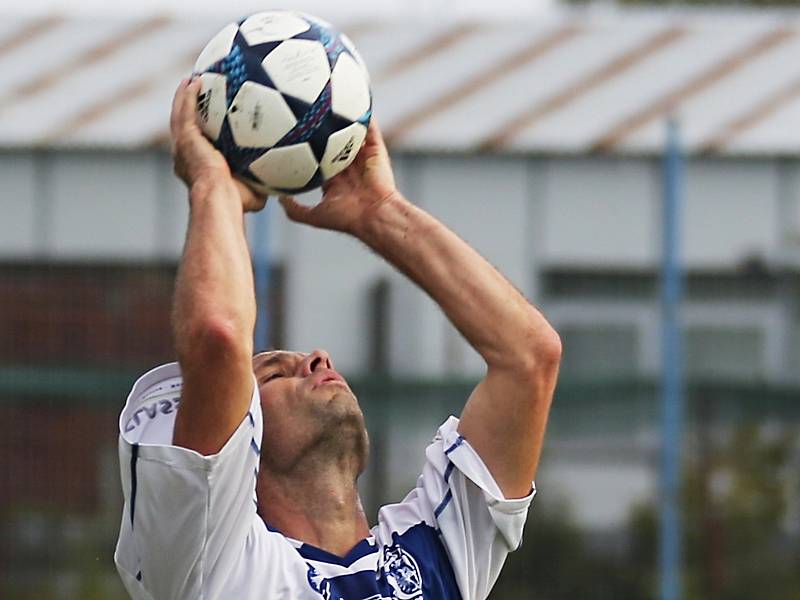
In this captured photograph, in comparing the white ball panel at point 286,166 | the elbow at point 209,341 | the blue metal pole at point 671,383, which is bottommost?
the blue metal pole at point 671,383

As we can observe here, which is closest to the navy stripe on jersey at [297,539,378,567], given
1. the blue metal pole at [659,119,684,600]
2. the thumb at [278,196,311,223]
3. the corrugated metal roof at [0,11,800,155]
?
the thumb at [278,196,311,223]

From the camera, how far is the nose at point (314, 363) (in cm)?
361

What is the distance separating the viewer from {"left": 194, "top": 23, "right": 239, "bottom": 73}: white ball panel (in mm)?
3617

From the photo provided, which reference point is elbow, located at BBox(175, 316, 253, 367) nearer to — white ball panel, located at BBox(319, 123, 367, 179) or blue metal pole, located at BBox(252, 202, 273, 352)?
white ball panel, located at BBox(319, 123, 367, 179)

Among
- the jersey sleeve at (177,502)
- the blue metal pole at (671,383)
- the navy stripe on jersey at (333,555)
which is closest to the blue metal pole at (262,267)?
the blue metal pole at (671,383)

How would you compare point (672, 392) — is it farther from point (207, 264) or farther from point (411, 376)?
point (207, 264)

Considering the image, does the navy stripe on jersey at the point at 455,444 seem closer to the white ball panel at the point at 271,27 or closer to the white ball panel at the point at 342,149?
the white ball panel at the point at 342,149

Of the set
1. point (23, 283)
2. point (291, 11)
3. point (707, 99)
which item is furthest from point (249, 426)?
point (707, 99)

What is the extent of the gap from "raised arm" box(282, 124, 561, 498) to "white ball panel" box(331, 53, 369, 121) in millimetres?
184

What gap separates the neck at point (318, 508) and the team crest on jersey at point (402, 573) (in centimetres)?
7

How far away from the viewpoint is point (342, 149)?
12.1 feet

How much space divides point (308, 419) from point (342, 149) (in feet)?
1.99

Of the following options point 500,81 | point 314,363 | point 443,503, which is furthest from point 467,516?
point 500,81

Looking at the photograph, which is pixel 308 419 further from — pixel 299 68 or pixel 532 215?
pixel 532 215
